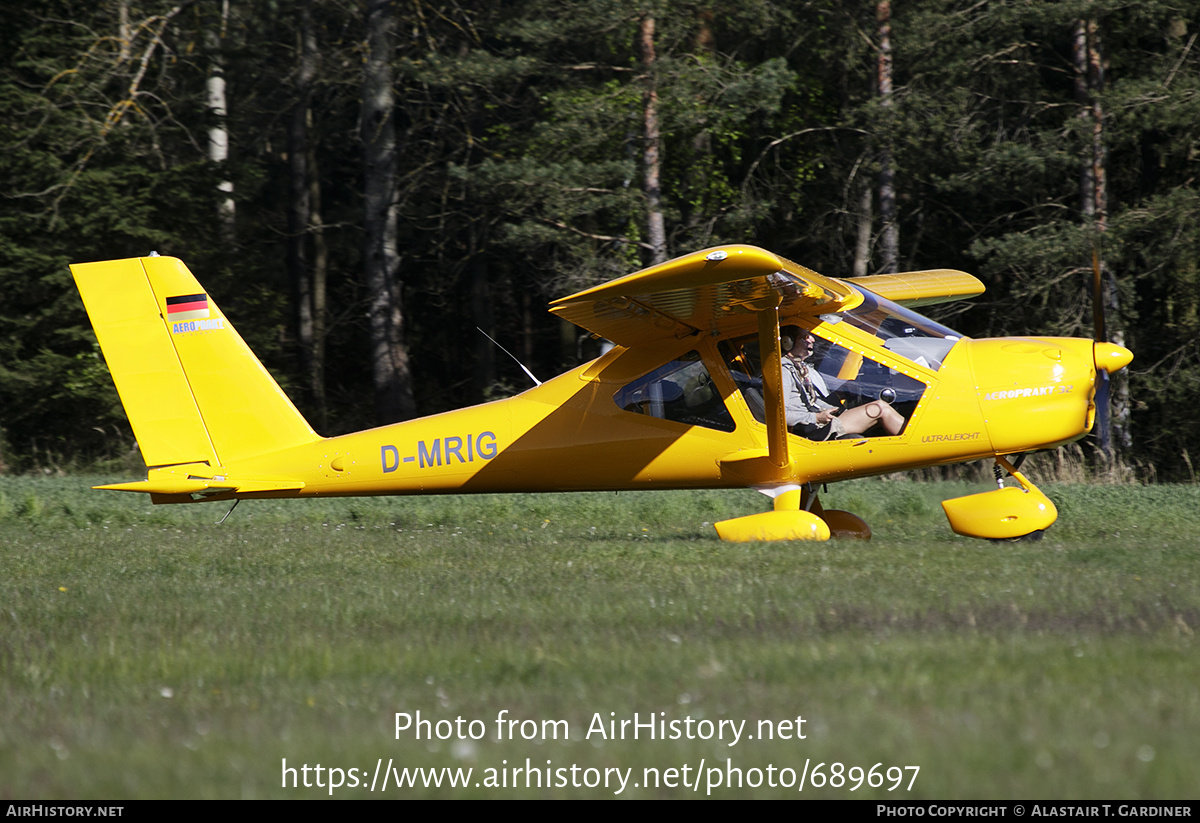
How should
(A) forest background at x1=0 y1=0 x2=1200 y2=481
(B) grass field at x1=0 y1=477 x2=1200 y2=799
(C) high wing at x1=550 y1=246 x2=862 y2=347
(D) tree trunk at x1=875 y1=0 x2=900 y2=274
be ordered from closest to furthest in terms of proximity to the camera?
1. (B) grass field at x1=0 y1=477 x2=1200 y2=799
2. (C) high wing at x1=550 y1=246 x2=862 y2=347
3. (A) forest background at x1=0 y1=0 x2=1200 y2=481
4. (D) tree trunk at x1=875 y1=0 x2=900 y2=274

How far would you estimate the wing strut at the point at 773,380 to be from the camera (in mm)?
9000

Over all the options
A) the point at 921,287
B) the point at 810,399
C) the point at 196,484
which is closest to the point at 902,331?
the point at 810,399

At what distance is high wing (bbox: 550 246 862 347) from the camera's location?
8.02 metres

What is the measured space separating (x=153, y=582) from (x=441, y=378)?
2703 centimetres

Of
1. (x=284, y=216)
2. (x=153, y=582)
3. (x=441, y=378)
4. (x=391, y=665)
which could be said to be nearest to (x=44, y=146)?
(x=284, y=216)

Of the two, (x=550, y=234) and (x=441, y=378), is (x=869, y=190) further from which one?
(x=441, y=378)

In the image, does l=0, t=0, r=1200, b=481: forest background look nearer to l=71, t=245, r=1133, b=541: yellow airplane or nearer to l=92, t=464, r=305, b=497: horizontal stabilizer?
l=71, t=245, r=1133, b=541: yellow airplane

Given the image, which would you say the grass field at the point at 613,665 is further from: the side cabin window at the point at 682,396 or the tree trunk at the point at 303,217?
the tree trunk at the point at 303,217

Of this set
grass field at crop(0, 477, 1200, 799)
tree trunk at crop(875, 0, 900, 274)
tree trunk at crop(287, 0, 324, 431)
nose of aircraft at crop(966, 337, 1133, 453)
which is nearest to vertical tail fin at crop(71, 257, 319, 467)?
grass field at crop(0, 477, 1200, 799)

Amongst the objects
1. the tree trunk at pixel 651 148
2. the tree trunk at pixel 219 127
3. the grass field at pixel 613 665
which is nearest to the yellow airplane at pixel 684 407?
the grass field at pixel 613 665

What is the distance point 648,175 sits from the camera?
22797 millimetres

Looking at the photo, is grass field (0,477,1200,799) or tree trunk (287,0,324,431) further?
tree trunk (287,0,324,431)

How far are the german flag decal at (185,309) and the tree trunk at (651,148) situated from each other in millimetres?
13100

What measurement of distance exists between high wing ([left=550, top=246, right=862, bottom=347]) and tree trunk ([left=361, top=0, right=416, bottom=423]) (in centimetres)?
1610
